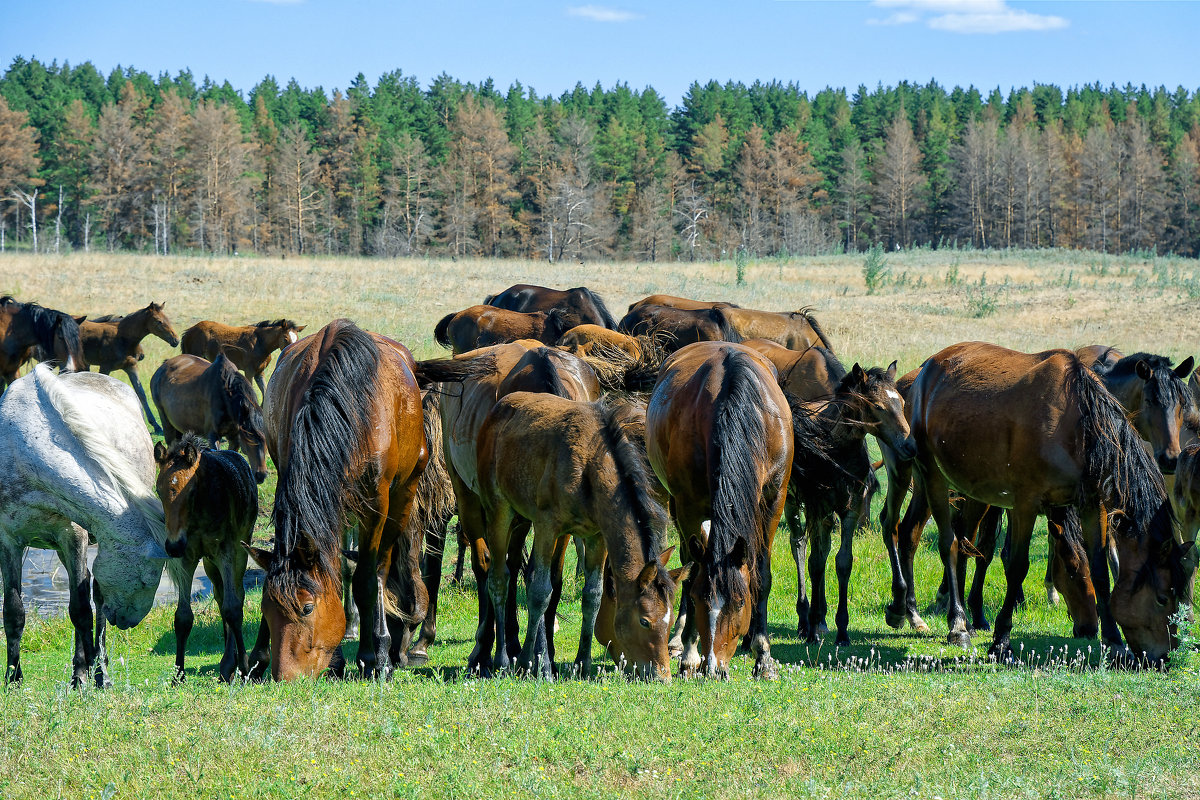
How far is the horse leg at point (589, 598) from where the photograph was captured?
6.90m

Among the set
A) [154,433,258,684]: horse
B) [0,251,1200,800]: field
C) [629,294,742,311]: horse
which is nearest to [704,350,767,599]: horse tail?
[0,251,1200,800]: field

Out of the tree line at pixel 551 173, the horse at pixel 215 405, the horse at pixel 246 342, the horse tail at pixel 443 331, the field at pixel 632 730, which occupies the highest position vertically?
the tree line at pixel 551 173

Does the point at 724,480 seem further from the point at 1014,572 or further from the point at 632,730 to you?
the point at 1014,572

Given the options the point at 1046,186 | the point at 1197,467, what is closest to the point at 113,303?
the point at 1197,467

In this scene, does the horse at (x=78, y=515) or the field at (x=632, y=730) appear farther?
the horse at (x=78, y=515)

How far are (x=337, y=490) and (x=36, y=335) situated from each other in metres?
15.3

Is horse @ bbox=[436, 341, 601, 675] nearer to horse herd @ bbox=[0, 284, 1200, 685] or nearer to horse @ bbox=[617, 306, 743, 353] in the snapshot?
horse herd @ bbox=[0, 284, 1200, 685]

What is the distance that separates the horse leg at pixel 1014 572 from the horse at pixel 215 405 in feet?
33.6

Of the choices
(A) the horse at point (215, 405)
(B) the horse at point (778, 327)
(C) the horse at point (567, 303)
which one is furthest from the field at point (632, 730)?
(C) the horse at point (567, 303)

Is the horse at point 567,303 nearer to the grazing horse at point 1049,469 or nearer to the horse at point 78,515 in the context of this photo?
the grazing horse at point 1049,469

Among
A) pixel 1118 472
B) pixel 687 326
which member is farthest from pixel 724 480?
pixel 687 326

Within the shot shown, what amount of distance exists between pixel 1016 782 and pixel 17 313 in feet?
63.8

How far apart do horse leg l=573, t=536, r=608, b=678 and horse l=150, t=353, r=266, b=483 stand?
28.5 ft

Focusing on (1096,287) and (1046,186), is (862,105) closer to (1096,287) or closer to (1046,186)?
(1046,186)
